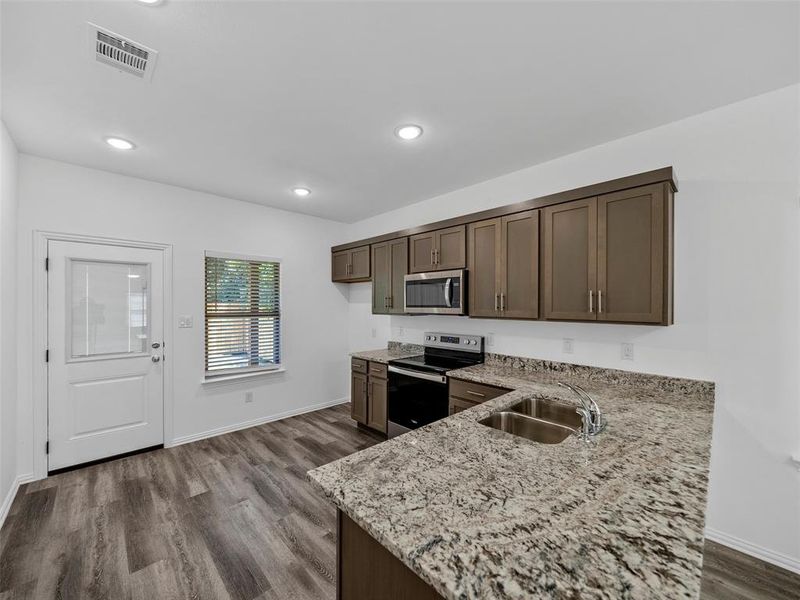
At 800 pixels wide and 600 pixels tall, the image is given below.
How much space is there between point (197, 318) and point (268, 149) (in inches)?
81.9

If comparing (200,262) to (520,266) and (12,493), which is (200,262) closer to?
(12,493)

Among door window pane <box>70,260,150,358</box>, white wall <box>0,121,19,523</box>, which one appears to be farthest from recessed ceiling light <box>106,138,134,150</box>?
door window pane <box>70,260,150,358</box>

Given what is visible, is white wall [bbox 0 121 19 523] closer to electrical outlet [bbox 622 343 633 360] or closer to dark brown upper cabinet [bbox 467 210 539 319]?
dark brown upper cabinet [bbox 467 210 539 319]

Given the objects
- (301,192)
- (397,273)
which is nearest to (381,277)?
(397,273)

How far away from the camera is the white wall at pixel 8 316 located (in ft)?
7.58

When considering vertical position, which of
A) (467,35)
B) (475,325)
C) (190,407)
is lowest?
(190,407)

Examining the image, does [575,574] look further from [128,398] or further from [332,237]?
[332,237]

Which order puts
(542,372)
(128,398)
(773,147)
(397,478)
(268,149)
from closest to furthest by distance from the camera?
(397,478) → (773,147) → (268,149) → (542,372) → (128,398)

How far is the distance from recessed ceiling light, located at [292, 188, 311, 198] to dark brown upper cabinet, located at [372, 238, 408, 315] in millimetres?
965

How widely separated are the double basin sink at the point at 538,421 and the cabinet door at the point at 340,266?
311cm

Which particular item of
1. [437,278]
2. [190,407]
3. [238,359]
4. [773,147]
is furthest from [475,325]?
[190,407]

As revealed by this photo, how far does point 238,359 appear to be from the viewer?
4023mm

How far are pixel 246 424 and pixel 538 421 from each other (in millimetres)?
3486

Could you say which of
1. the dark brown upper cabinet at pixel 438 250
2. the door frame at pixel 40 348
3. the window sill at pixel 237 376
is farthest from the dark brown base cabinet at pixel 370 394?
the door frame at pixel 40 348
